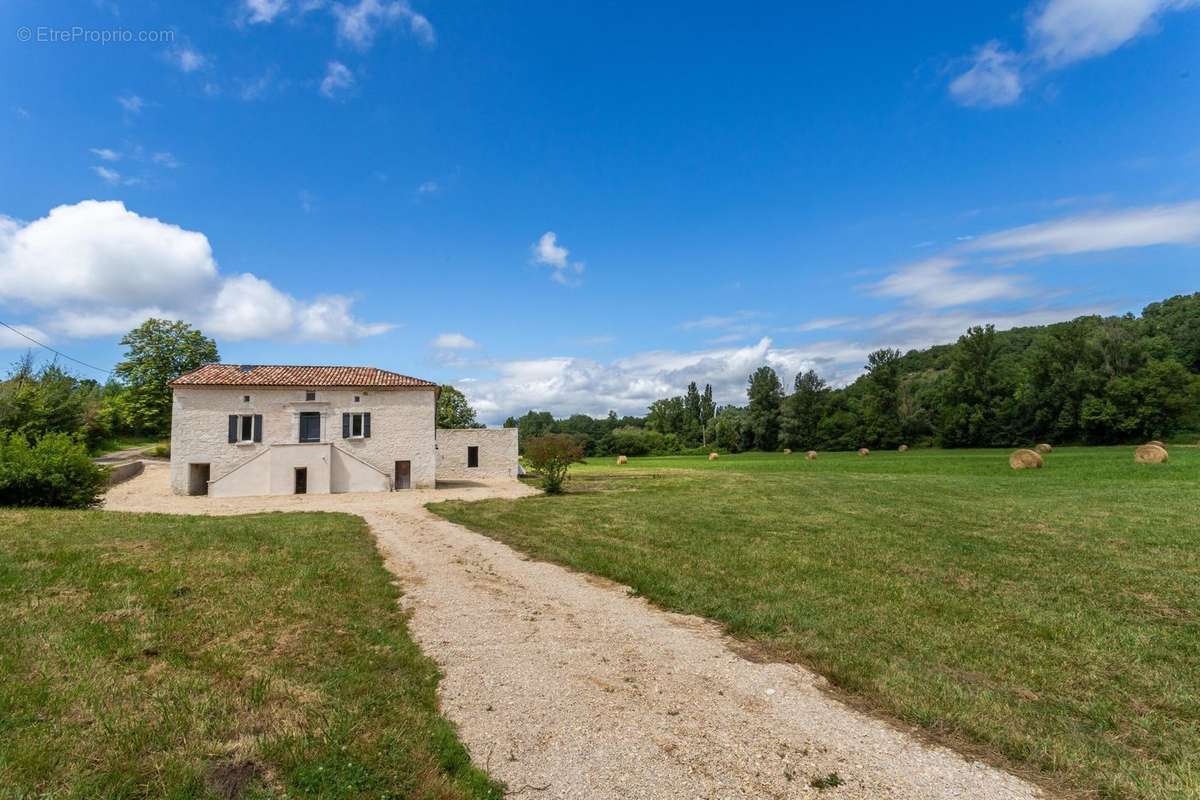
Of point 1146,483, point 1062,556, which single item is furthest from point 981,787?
point 1146,483

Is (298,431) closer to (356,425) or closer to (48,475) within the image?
(356,425)

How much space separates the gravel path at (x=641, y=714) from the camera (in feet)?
11.5

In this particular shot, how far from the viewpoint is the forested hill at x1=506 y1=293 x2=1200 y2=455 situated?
50344 millimetres

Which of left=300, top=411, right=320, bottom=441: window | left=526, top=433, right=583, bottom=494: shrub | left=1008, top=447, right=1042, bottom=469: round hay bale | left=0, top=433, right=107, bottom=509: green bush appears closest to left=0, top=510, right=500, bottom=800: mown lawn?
left=0, top=433, right=107, bottom=509: green bush

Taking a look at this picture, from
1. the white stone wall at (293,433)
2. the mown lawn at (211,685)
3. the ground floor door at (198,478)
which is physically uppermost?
the white stone wall at (293,433)

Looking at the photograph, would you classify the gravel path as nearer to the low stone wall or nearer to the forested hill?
the low stone wall

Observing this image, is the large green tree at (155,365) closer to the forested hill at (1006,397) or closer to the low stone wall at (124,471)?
the low stone wall at (124,471)

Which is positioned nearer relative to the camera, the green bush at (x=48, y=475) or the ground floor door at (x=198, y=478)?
the green bush at (x=48, y=475)

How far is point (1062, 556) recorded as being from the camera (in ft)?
33.2

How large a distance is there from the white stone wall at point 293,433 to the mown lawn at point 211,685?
1979cm

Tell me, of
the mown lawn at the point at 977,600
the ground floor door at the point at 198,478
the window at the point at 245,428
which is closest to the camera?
the mown lawn at the point at 977,600

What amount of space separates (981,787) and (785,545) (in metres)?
8.13

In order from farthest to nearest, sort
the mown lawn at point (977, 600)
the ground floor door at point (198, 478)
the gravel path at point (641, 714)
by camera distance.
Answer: the ground floor door at point (198, 478) < the mown lawn at point (977, 600) < the gravel path at point (641, 714)

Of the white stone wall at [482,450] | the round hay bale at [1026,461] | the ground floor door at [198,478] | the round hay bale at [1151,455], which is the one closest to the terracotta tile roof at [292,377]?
the ground floor door at [198,478]
